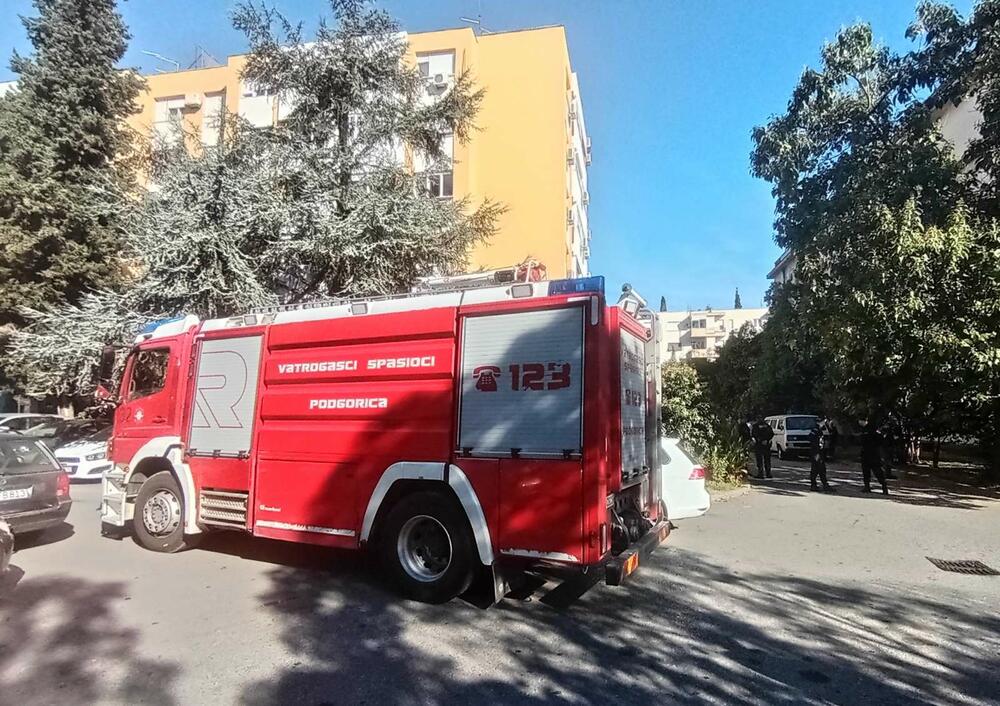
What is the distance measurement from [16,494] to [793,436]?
25.9 meters

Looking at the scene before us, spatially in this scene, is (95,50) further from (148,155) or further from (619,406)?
(619,406)

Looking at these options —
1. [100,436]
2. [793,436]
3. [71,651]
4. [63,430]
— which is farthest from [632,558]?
[793,436]

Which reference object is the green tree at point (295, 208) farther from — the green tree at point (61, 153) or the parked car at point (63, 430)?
the green tree at point (61, 153)

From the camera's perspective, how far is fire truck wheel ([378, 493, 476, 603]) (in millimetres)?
5832

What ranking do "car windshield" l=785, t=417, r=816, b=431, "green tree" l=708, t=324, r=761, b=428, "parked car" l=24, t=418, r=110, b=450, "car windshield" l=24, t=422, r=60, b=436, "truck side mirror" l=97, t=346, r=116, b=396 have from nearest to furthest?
"truck side mirror" l=97, t=346, r=116, b=396, "parked car" l=24, t=418, r=110, b=450, "car windshield" l=24, t=422, r=60, b=436, "car windshield" l=785, t=417, r=816, b=431, "green tree" l=708, t=324, r=761, b=428

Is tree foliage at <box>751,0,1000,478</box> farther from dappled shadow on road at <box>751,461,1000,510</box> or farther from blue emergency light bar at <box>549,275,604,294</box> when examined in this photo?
blue emergency light bar at <box>549,275,604,294</box>

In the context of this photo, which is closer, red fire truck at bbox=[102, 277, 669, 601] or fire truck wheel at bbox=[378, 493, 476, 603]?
red fire truck at bbox=[102, 277, 669, 601]

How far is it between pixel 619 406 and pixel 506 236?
2153cm

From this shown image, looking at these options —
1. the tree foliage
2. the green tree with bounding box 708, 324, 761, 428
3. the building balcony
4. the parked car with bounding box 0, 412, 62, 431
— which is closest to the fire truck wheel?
the tree foliage

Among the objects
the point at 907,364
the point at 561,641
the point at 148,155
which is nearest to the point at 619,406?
the point at 561,641

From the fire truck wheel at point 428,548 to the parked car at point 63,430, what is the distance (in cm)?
1348

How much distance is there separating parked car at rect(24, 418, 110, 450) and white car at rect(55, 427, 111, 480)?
0.72 meters

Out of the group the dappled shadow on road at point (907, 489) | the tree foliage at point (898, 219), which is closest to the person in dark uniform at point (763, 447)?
the dappled shadow on road at point (907, 489)

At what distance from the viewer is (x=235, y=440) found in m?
7.42
